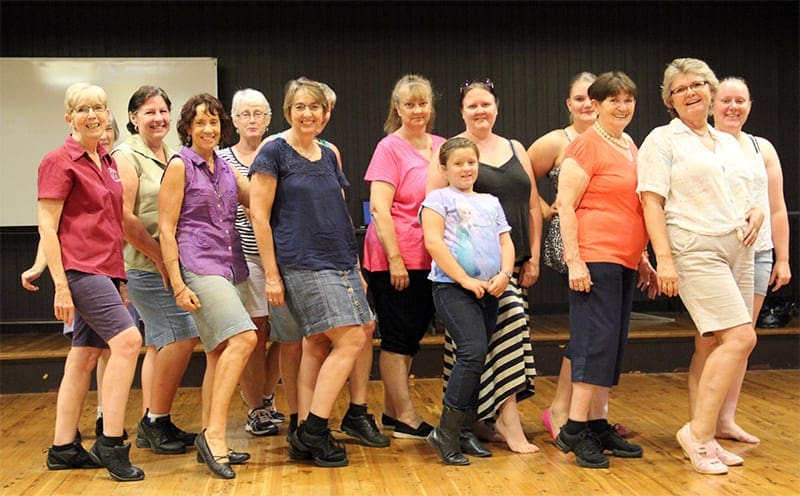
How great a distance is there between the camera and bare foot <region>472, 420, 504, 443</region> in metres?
3.78

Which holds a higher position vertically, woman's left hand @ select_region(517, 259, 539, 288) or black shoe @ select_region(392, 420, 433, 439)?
woman's left hand @ select_region(517, 259, 539, 288)

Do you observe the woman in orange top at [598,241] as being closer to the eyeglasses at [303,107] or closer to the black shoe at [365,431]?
the black shoe at [365,431]

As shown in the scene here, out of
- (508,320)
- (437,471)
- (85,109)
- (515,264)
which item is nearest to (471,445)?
(437,471)

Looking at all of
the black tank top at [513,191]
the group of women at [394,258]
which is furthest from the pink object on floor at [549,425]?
the black tank top at [513,191]

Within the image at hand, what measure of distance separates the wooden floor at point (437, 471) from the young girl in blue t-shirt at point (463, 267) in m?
0.21

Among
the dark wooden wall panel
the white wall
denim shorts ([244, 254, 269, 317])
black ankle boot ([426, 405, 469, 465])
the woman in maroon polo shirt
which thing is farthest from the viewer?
the dark wooden wall panel

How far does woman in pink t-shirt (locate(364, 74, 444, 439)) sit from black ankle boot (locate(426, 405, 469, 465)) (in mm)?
416

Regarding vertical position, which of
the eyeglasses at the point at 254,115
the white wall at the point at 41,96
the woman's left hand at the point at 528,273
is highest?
the white wall at the point at 41,96

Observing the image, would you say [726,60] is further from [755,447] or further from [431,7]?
[755,447]

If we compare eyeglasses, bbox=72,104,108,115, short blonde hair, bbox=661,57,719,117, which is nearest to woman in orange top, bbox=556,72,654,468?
short blonde hair, bbox=661,57,719,117

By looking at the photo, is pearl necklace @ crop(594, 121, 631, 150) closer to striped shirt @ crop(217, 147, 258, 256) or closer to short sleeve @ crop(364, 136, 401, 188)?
short sleeve @ crop(364, 136, 401, 188)

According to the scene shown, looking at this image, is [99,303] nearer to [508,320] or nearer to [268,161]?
[268,161]

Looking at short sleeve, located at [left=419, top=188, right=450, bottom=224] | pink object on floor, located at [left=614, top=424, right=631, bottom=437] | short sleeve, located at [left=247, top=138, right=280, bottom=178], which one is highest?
short sleeve, located at [left=247, top=138, right=280, bottom=178]

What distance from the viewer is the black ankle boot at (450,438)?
134 inches
